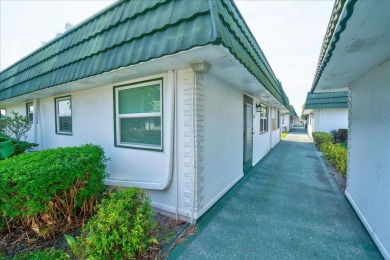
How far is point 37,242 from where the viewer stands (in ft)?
8.88

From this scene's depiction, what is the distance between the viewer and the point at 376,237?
100.0 inches

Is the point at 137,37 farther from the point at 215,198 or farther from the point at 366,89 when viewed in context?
the point at 366,89

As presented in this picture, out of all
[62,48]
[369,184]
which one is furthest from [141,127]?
[369,184]

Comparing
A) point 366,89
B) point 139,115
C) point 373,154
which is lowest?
point 373,154

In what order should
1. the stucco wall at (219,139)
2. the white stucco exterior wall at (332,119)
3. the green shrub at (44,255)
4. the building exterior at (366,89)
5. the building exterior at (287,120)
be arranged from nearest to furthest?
1. the building exterior at (366,89)
2. the green shrub at (44,255)
3. the stucco wall at (219,139)
4. the white stucco exterior wall at (332,119)
5. the building exterior at (287,120)

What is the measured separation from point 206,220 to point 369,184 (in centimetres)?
278

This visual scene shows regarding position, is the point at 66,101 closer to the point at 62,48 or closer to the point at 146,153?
the point at 62,48

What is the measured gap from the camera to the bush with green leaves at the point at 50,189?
2467 millimetres

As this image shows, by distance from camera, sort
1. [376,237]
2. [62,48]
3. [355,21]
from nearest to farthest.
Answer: [355,21]
[376,237]
[62,48]

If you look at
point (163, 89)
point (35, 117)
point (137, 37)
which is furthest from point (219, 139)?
point (35, 117)

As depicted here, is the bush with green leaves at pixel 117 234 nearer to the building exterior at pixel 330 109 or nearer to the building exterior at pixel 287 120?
the building exterior at pixel 330 109

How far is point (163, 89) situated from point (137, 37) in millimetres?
969

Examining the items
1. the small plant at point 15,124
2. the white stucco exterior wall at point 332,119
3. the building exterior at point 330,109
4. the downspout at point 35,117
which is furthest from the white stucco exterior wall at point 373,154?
the white stucco exterior wall at point 332,119

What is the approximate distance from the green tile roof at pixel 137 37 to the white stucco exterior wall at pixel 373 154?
1902 millimetres
